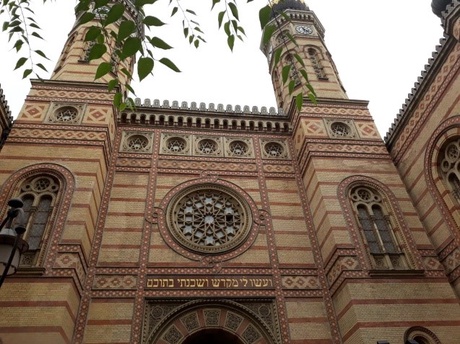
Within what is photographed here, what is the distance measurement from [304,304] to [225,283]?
1.76 metres

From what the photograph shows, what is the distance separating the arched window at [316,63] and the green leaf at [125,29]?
11.5 meters

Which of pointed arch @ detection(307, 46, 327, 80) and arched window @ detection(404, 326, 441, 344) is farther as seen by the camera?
pointed arch @ detection(307, 46, 327, 80)

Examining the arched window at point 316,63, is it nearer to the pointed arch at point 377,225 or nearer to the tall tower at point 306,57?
the tall tower at point 306,57

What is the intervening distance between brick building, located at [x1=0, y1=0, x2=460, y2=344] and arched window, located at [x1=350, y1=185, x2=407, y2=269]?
0.04 meters

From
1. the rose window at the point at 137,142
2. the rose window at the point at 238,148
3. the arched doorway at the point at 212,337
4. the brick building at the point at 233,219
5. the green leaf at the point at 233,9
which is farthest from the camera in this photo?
the rose window at the point at 238,148

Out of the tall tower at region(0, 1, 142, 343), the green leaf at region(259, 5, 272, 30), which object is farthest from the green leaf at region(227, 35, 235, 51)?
the tall tower at region(0, 1, 142, 343)

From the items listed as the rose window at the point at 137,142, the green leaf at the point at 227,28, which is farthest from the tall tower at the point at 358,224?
the green leaf at the point at 227,28

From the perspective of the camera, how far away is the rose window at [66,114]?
32.4ft

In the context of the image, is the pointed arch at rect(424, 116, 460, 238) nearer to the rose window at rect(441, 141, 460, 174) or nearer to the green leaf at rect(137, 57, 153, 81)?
the rose window at rect(441, 141, 460, 174)

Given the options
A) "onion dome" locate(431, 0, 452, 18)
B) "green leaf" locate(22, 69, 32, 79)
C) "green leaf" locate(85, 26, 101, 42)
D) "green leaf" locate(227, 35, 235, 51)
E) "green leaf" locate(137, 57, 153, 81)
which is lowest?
"green leaf" locate(137, 57, 153, 81)

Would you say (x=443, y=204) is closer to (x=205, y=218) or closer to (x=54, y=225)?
(x=205, y=218)

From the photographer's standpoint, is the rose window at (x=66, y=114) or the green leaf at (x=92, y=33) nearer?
the green leaf at (x=92, y=33)

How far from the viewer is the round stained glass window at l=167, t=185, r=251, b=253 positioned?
8.94 m

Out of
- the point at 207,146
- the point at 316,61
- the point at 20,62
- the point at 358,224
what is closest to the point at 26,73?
the point at 20,62
